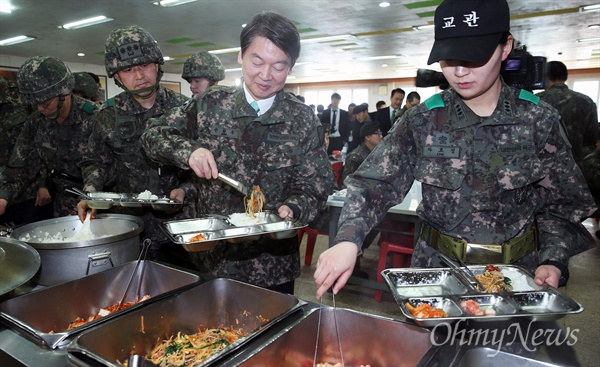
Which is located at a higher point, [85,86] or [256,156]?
[85,86]

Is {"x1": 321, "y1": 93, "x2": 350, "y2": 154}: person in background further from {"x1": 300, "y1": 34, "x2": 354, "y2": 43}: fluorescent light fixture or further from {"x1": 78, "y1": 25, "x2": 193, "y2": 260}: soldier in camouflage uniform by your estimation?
{"x1": 78, "y1": 25, "x2": 193, "y2": 260}: soldier in camouflage uniform

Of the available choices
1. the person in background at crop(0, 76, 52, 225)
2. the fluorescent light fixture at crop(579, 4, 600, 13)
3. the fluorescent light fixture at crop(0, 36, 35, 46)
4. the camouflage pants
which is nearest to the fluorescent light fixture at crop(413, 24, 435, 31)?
the fluorescent light fixture at crop(579, 4, 600, 13)

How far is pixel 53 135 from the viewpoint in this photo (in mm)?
2979

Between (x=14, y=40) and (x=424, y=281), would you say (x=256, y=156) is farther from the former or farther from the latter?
(x=14, y=40)

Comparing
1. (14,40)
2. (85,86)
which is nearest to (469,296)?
(85,86)

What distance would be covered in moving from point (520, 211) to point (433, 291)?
1.73ft

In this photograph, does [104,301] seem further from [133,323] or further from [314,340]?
[314,340]

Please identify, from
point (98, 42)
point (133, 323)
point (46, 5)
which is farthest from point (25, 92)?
point (98, 42)

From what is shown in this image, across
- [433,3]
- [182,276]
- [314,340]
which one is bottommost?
[314,340]

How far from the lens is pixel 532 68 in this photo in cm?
171

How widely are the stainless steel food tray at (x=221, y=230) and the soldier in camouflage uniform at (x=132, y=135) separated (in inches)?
30.2

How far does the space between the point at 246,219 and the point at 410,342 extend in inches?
32.4

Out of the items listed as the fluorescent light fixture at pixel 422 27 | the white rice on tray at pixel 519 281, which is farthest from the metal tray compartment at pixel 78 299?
the fluorescent light fixture at pixel 422 27

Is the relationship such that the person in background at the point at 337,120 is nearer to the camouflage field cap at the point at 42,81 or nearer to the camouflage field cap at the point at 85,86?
the camouflage field cap at the point at 85,86
